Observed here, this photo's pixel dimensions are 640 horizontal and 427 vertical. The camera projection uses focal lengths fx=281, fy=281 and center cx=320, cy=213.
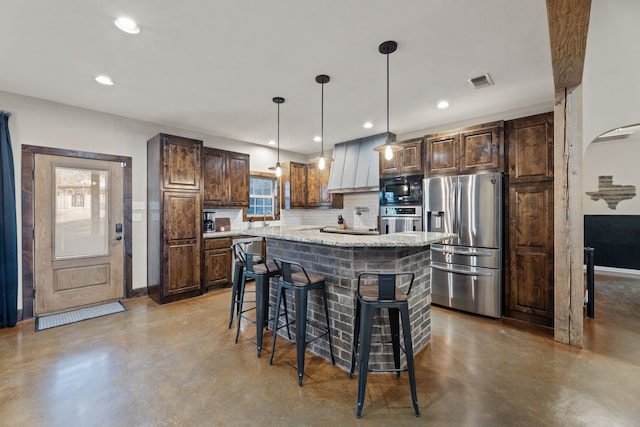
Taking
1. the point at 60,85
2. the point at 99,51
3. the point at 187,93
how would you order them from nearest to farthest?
the point at 99,51
the point at 60,85
the point at 187,93

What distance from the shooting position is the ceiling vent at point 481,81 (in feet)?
9.64

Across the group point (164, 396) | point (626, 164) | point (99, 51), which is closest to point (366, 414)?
point (164, 396)

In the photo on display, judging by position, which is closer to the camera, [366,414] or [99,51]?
[366,414]

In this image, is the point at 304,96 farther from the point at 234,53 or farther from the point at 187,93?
the point at 187,93

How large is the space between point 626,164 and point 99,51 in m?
8.69

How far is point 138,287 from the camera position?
4.27 m

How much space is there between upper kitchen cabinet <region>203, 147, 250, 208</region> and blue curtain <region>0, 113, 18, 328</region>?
7.23 feet

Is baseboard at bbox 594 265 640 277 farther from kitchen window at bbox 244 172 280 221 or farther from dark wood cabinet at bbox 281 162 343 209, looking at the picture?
kitchen window at bbox 244 172 280 221

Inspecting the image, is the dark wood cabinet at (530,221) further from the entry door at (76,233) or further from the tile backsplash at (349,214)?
the entry door at (76,233)

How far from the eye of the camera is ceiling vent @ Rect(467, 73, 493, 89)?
2937 mm

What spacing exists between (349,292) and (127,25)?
2692mm

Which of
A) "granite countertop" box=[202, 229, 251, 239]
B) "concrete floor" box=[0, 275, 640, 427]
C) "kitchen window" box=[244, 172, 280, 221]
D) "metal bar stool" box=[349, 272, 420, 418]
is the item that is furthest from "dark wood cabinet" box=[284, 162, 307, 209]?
"metal bar stool" box=[349, 272, 420, 418]

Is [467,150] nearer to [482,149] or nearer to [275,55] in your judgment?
[482,149]

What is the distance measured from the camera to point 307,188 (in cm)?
628
